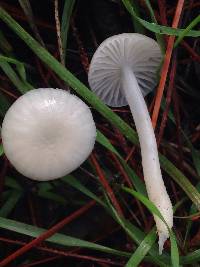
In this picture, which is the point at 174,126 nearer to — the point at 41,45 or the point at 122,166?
the point at 122,166

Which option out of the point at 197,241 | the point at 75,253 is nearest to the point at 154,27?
the point at 197,241

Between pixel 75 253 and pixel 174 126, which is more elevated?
pixel 174 126

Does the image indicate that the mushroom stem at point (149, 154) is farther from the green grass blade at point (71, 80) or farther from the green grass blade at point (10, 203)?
the green grass blade at point (10, 203)

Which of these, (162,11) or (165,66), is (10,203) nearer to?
(165,66)

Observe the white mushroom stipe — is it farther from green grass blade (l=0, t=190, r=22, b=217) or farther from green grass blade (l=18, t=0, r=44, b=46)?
green grass blade (l=0, t=190, r=22, b=217)

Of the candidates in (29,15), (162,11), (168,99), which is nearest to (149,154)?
(168,99)

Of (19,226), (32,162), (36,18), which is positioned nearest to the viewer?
(32,162)
